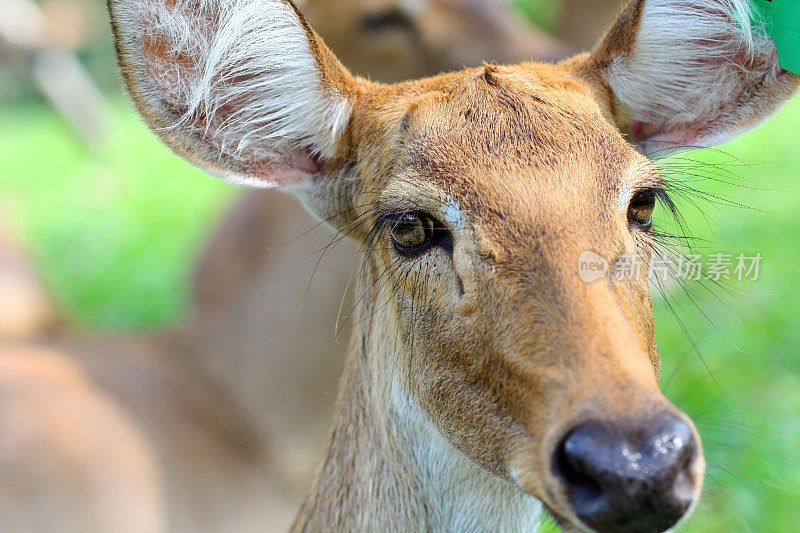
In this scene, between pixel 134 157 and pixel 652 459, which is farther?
pixel 134 157

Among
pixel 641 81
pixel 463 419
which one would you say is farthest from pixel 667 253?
pixel 463 419

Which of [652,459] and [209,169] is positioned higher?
[209,169]

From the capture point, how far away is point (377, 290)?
10.2 feet

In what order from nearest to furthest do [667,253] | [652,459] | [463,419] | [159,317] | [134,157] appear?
1. [652,459]
2. [463,419]
3. [667,253]
4. [159,317]
5. [134,157]

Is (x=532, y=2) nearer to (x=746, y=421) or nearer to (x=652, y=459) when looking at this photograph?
(x=746, y=421)

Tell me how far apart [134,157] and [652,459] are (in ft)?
45.8

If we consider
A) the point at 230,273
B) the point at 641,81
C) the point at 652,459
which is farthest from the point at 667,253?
the point at 230,273

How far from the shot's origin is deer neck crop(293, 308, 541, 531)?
2887 mm

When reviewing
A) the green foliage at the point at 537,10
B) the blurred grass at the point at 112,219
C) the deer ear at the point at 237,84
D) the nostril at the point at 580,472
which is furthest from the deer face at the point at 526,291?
the green foliage at the point at 537,10

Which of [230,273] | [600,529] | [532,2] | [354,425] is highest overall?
[600,529]

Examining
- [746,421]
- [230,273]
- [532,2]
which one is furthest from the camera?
[532,2]

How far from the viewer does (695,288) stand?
694 cm

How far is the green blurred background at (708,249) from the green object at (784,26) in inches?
16.1

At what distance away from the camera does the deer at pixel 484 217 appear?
2205mm
